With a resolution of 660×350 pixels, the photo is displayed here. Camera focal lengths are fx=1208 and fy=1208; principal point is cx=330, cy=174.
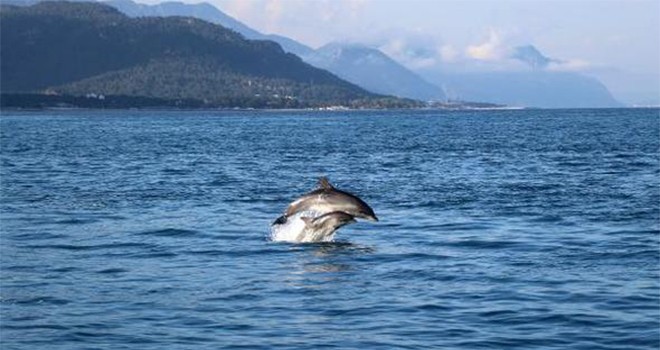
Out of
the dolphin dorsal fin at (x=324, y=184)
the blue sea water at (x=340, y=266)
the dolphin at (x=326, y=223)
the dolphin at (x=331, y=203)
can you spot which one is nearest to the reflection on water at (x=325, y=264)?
the blue sea water at (x=340, y=266)

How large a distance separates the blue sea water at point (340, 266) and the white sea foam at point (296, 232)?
0.41 meters

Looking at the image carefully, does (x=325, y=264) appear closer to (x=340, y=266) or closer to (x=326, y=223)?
(x=340, y=266)

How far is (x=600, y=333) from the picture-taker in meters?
19.4

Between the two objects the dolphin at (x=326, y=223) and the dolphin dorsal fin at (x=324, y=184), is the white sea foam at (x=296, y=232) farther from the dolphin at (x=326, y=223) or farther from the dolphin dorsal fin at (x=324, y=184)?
the dolphin dorsal fin at (x=324, y=184)

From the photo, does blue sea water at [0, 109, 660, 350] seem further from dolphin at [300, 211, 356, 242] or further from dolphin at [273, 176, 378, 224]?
dolphin at [273, 176, 378, 224]

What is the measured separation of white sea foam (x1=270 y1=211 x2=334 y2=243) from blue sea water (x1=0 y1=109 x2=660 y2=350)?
16.2 inches

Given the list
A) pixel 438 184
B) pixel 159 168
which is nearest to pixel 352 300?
pixel 438 184

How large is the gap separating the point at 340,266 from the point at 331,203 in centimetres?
246

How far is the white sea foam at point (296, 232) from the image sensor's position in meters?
29.6

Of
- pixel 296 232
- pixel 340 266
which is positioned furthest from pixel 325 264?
pixel 296 232

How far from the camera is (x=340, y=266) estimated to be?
1022 inches

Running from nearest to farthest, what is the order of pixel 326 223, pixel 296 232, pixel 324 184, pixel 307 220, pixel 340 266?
pixel 340 266 → pixel 324 184 → pixel 326 223 → pixel 307 220 → pixel 296 232

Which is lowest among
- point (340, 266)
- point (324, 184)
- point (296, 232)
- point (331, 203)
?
point (340, 266)

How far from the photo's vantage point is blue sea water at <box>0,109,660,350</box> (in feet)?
63.6
